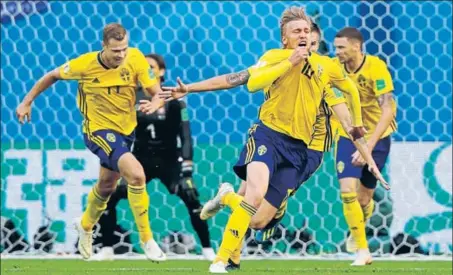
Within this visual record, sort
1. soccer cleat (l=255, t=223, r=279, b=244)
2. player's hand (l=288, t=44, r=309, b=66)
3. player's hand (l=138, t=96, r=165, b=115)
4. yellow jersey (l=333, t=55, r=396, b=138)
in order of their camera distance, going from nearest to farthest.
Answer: player's hand (l=288, t=44, r=309, b=66), player's hand (l=138, t=96, r=165, b=115), soccer cleat (l=255, t=223, r=279, b=244), yellow jersey (l=333, t=55, r=396, b=138)

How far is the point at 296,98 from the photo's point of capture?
766 cm

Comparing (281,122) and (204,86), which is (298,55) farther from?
(281,122)

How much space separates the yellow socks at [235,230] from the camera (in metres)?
7.17


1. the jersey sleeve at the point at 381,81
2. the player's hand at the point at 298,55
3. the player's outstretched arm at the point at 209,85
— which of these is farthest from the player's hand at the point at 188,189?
the player's hand at the point at 298,55

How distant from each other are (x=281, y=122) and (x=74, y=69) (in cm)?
210

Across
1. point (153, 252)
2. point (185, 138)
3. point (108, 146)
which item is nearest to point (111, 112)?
point (108, 146)

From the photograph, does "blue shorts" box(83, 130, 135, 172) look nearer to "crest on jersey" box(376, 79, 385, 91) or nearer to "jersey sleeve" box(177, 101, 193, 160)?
"jersey sleeve" box(177, 101, 193, 160)

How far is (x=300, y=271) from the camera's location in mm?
8156

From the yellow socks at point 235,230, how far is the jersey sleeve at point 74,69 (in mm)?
2407

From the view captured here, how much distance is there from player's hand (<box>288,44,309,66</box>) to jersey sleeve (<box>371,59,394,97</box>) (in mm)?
2424

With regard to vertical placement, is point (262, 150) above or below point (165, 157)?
above

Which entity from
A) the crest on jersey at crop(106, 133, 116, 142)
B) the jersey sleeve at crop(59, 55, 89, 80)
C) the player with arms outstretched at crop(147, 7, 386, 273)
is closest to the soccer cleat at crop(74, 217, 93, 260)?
the crest on jersey at crop(106, 133, 116, 142)

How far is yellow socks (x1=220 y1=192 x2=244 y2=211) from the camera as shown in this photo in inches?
317

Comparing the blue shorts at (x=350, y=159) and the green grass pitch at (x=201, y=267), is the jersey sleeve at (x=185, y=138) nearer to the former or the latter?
the green grass pitch at (x=201, y=267)
